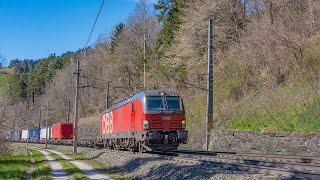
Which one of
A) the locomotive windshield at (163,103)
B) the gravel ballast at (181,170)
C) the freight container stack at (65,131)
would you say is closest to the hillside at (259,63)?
the locomotive windshield at (163,103)

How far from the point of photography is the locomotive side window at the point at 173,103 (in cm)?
2614

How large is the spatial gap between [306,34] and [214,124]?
8932 millimetres

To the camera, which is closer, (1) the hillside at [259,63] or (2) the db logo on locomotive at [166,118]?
(2) the db logo on locomotive at [166,118]

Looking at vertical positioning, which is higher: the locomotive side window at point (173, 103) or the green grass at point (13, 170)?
the locomotive side window at point (173, 103)

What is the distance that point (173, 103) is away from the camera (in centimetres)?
2634

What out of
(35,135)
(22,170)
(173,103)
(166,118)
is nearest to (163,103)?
(173,103)

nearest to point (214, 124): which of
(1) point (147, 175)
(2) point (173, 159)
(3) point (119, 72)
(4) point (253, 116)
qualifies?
(4) point (253, 116)

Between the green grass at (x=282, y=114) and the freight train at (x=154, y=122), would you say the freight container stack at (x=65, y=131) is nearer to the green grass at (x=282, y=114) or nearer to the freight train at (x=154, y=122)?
the green grass at (x=282, y=114)

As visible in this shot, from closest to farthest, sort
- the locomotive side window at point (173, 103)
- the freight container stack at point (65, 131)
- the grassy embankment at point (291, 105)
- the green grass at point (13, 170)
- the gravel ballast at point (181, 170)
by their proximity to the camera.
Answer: the gravel ballast at point (181, 170) < the green grass at point (13, 170) < the locomotive side window at point (173, 103) < the grassy embankment at point (291, 105) < the freight container stack at point (65, 131)

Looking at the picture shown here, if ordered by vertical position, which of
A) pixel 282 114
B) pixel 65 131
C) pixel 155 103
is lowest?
pixel 65 131

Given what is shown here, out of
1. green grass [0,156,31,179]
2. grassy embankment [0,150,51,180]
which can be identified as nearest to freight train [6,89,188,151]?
grassy embankment [0,150,51,180]

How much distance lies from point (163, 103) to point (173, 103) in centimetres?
55

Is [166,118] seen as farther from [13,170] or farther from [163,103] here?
[13,170]

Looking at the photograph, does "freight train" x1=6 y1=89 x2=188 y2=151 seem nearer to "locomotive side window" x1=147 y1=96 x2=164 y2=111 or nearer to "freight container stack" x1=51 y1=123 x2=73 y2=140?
"locomotive side window" x1=147 y1=96 x2=164 y2=111
